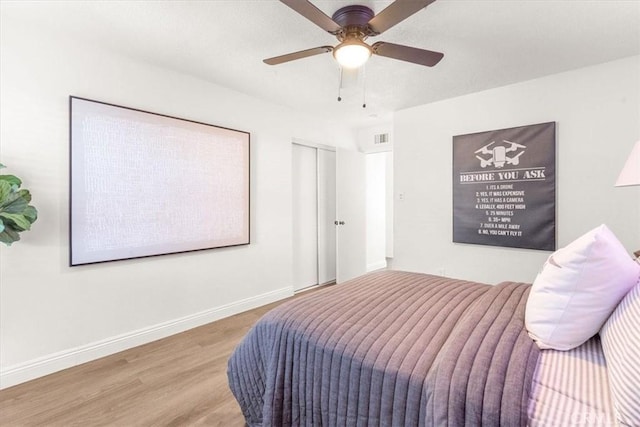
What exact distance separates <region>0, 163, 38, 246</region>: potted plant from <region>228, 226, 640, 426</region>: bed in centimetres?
152

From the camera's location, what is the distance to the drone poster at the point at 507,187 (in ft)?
9.81

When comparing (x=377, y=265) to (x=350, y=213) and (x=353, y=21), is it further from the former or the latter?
(x=353, y=21)

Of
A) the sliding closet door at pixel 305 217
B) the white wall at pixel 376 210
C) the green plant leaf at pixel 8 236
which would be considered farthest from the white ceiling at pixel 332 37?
the white wall at pixel 376 210

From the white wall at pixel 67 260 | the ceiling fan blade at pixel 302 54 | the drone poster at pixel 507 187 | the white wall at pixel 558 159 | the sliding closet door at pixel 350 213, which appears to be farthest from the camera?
the sliding closet door at pixel 350 213

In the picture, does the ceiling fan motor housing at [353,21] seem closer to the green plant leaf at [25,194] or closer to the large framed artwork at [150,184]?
the large framed artwork at [150,184]

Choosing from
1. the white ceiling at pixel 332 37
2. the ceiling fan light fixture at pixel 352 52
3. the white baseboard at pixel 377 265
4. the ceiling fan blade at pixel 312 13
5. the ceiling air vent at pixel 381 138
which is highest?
the white ceiling at pixel 332 37

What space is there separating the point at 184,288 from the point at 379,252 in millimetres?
3682

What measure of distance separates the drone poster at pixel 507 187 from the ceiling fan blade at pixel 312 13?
2295 millimetres

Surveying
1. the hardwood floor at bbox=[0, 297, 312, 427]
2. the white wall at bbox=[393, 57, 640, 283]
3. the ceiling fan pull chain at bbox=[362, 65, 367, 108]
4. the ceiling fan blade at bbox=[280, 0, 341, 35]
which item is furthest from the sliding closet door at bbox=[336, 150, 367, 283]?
the ceiling fan blade at bbox=[280, 0, 341, 35]

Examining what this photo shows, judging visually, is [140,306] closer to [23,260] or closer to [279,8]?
[23,260]

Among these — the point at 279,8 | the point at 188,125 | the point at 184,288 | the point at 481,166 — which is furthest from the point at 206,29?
the point at 481,166

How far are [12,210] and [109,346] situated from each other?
1.27m

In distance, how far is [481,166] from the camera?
11.1ft

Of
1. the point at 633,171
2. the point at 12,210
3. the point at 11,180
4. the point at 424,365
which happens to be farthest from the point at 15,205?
the point at 633,171
